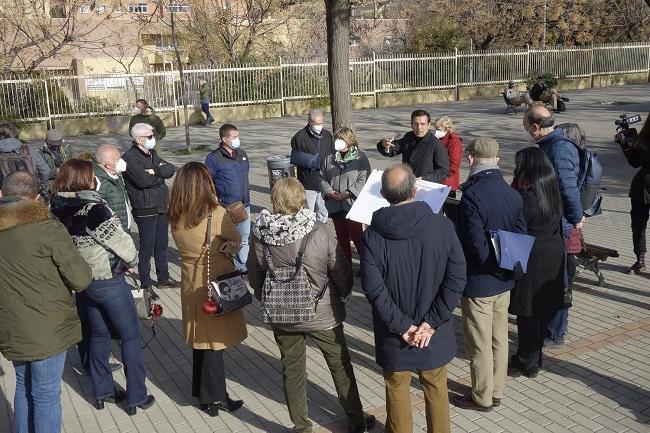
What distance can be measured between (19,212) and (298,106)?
2150 cm

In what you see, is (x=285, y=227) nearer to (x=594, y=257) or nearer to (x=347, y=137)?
(x=347, y=137)

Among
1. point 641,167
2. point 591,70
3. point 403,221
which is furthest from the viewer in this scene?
point 591,70

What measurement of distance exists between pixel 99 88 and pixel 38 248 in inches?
761

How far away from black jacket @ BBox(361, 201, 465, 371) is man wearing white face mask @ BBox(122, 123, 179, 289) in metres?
3.45

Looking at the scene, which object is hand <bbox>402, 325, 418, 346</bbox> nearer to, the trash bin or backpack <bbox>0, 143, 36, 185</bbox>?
backpack <bbox>0, 143, 36, 185</bbox>

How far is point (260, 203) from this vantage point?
10.8 m

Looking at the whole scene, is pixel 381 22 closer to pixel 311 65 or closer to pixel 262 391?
pixel 311 65

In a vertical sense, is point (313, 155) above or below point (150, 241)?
above

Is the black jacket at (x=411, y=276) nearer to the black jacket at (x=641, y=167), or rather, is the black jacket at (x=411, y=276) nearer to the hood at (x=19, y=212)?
the hood at (x=19, y=212)

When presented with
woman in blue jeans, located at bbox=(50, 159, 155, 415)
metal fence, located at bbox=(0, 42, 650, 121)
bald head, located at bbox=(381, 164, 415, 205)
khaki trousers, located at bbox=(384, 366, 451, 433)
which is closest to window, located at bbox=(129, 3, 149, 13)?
metal fence, located at bbox=(0, 42, 650, 121)

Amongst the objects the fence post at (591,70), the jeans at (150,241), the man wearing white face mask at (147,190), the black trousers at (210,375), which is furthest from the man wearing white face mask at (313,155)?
the fence post at (591,70)

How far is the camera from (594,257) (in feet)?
20.8

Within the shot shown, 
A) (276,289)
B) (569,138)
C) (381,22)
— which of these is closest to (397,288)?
(276,289)

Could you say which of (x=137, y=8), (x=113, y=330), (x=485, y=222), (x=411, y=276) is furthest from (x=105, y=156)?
(x=137, y=8)
